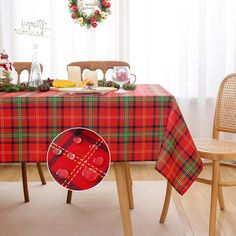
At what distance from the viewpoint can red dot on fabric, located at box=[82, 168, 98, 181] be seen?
5.88 feet

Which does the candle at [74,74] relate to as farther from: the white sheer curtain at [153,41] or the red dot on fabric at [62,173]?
the white sheer curtain at [153,41]

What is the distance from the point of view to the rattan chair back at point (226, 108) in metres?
2.62

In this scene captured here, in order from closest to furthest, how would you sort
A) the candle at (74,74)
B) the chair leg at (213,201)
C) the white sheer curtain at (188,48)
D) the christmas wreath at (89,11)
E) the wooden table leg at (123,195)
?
the wooden table leg at (123,195) < the chair leg at (213,201) < the candle at (74,74) < the christmas wreath at (89,11) < the white sheer curtain at (188,48)

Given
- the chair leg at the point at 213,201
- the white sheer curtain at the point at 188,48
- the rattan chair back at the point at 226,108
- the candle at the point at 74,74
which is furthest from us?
the white sheer curtain at the point at 188,48

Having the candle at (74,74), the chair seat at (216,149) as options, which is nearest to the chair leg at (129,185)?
the chair seat at (216,149)

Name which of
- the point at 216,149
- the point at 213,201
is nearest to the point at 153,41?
the point at 216,149

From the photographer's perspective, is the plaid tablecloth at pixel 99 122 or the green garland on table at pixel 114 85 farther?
the green garland on table at pixel 114 85

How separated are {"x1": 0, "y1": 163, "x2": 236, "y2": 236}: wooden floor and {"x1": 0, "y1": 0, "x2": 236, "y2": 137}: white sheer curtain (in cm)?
60

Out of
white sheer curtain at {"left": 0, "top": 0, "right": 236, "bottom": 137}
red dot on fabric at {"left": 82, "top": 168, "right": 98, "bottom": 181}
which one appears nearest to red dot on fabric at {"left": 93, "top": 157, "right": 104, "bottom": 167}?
red dot on fabric at {"left": 82, "top": 168, "right": 98, "bottom": 181}

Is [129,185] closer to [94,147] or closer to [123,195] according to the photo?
[123,195]

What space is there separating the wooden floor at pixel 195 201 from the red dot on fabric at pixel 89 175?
82 centimetres

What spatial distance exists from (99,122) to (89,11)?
1506 millimetres

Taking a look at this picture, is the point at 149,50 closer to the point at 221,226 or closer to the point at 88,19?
the point at 88,19

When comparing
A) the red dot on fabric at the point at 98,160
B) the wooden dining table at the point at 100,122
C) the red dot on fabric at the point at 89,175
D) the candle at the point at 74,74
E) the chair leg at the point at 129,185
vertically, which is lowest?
the chair leg at the point at 129,185
